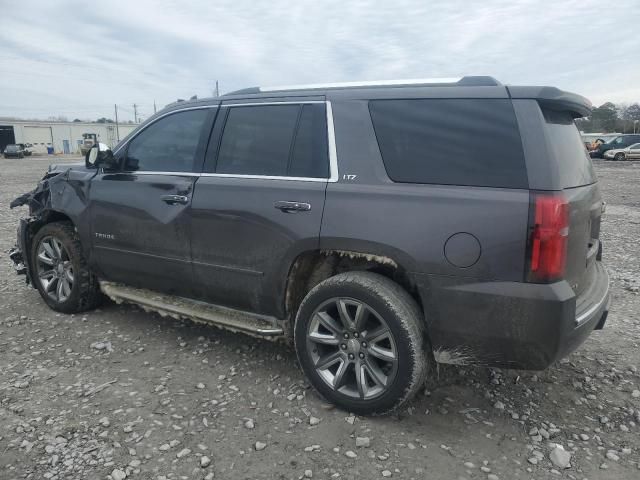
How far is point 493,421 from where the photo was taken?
116 inches

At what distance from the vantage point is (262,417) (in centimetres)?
298

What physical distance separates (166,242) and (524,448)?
2.67m

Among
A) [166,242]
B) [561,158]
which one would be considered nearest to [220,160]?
[166,242]

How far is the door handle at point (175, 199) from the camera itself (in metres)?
3.55

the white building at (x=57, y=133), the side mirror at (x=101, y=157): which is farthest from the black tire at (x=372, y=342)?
the white building at (x=57, y=133)

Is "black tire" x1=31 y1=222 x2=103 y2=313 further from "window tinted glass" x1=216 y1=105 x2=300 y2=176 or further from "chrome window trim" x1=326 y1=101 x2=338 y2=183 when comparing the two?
"chrome window trim" x1=326 y1=101 x2=338 y2=183

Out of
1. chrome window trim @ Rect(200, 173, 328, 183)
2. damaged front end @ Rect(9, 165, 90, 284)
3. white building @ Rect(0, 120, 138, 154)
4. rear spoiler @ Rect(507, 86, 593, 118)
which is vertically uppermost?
white building @ Rect(0, 120, 138, 154)

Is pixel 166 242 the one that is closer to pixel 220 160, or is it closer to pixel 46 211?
pixel 220 160

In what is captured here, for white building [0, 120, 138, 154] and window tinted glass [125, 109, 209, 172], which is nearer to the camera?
window tinted glass [125, 109, 209, 172]

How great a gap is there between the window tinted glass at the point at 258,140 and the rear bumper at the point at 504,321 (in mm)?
1264

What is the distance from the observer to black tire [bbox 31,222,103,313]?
172 inches

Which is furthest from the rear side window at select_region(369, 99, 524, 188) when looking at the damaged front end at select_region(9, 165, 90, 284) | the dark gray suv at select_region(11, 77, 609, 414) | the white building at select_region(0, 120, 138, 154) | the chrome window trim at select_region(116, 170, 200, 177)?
the white building at select_region(0, 120, 138, 154)

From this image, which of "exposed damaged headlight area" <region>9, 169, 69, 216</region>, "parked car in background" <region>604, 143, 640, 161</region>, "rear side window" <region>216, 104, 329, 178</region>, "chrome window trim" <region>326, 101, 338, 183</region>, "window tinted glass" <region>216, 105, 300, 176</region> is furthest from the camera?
"parked car in background" <region>604, 143, 640, 161</region>

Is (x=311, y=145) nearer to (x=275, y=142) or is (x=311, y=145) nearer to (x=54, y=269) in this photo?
(x=275, y=142)
